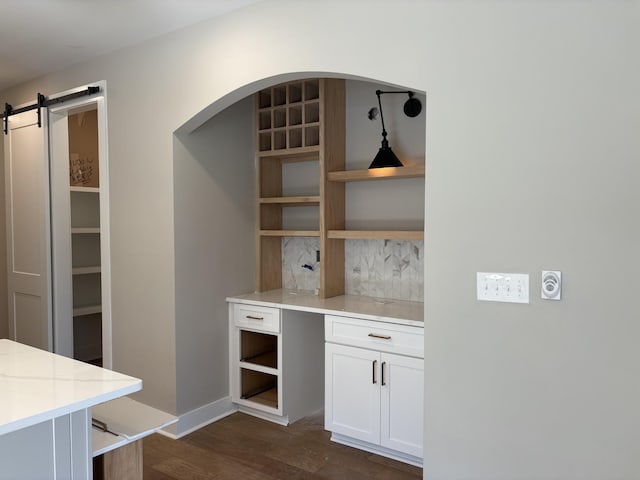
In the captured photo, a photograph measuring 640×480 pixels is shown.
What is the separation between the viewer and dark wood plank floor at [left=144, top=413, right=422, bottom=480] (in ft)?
8.71

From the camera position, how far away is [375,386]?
2762 millimetres

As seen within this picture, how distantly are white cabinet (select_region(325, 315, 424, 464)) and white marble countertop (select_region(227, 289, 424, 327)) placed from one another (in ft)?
0.15

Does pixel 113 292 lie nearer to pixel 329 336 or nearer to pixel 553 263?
pixel 329 336

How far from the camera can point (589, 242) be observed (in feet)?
5.74

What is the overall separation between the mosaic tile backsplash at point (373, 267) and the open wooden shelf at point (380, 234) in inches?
8.4

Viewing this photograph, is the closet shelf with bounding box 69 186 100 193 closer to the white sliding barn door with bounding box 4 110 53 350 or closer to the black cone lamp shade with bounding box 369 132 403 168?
the white sliding barn door with bounding box 4 110 53 350

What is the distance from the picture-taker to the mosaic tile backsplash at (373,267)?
3.14 meters

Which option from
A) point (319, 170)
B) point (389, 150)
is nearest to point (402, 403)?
point (389, 150)

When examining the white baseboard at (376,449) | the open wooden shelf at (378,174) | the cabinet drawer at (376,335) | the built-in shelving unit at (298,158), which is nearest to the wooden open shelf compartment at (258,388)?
the white baseboard at (376,449)

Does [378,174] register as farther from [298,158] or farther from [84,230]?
[84,230]

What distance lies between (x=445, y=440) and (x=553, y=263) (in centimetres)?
86

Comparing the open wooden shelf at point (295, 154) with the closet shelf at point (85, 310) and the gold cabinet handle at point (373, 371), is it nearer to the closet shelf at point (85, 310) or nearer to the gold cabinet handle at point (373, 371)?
the gold cabinet handle at point (373, 371)

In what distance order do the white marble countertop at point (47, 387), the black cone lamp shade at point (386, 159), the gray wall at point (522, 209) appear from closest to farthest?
the white marble countertop at point (47, 387) < the gray wall at point (522, 209) < the black cone lamp shade at point (386, 159)

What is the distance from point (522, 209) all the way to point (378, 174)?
3.96 ft
